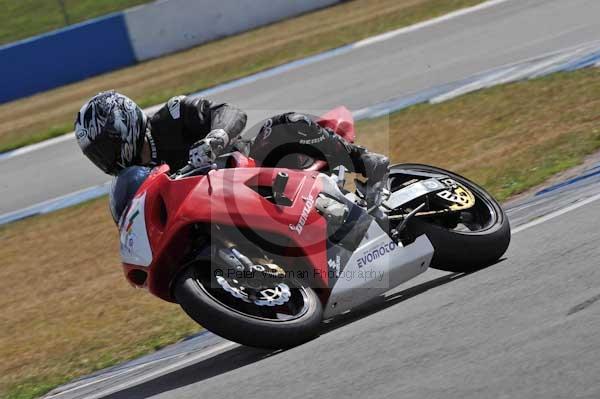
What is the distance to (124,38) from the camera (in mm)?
21594

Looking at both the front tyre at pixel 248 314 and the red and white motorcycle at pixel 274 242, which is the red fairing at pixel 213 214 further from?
the front tyre at pixel 248 314

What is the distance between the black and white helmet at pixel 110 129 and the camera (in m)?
4.78

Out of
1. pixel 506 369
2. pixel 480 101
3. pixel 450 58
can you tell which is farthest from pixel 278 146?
pixel 450 58

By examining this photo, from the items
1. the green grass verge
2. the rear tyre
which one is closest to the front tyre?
the rear tyre

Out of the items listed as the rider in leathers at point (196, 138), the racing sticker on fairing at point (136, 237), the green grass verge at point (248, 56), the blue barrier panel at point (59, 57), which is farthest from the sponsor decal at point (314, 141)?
the blue barrier panel at point (59, 57)

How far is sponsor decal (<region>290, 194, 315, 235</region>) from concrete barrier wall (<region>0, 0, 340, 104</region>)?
1714 cm

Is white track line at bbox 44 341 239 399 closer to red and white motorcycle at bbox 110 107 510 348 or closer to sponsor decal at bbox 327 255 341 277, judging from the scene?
red and white motorcycle at bbox 110 107 510 348

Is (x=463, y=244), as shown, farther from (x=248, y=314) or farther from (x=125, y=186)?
(x=125, y=186)

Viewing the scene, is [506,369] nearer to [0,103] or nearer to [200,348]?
[200,348]

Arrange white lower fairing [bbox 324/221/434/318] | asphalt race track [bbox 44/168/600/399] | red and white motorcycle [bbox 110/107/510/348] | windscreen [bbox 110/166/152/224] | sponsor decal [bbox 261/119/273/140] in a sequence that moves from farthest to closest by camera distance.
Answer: sponsor decal [bbox 261/119/273/140]
white lower fairing [bbox 324/221/434/318]
windscreen [bbox 110/166/152/224]
red and white motorcycle [bbox 110/107/510/348]
asphalt race track [bbox 44/168/600/399]

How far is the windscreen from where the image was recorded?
15.4 ft

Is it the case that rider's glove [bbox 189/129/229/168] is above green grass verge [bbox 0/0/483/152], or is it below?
above

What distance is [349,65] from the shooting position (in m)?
14.9

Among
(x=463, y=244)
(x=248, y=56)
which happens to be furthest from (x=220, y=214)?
(x=248, y=56)
